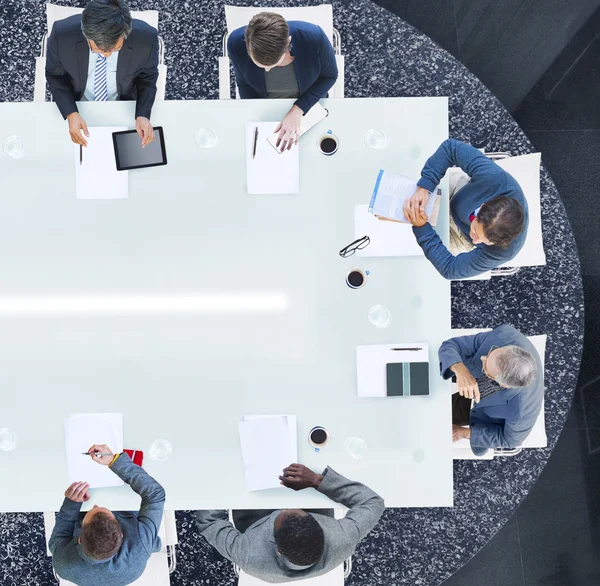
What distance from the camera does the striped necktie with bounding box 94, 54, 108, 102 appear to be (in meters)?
2.55

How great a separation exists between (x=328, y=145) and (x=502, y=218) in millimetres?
758

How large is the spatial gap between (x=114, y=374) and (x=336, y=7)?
233 centimetres

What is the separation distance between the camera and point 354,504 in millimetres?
2383

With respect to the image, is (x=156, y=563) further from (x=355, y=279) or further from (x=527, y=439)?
(x=527, y=439)

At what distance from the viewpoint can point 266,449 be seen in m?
2.44

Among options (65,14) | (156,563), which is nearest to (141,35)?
(65,14)

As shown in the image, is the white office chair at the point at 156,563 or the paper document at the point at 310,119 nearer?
the paper document at the point at 310,119

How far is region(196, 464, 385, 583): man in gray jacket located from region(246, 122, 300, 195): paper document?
3.68ft

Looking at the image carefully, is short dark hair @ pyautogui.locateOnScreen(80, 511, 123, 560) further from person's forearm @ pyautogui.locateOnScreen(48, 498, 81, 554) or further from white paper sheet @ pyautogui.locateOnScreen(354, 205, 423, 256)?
white paper sheet @ pyautogui.locateOnScreen(354, 205, 423, 256)

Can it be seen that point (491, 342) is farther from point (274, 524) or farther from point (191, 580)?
point (191, 580)

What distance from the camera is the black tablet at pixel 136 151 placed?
2459mm

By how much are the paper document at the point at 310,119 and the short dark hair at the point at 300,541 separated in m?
1.47

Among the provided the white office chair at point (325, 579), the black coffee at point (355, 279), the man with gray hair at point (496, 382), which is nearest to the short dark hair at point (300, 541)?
the white office chair at point (325, 579)

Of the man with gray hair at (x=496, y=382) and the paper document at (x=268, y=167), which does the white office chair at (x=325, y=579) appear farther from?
the paper document at (x=268, y=167)
